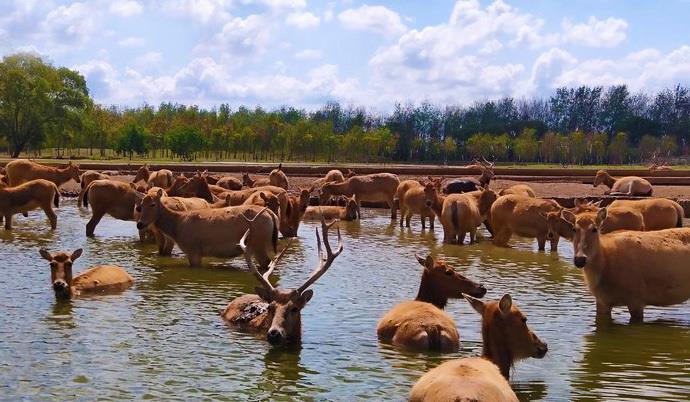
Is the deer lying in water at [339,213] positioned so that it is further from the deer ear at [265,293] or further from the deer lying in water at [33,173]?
the deer ear at [265,293]

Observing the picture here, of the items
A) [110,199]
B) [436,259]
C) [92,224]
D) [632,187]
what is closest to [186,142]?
[632,187]

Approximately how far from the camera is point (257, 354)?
30.7 ft

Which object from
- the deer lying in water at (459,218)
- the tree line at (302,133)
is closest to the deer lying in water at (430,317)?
the deer lying in water at (459,218)

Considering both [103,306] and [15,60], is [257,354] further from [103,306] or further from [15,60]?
[15,60]

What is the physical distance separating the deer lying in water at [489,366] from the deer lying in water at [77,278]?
662cm

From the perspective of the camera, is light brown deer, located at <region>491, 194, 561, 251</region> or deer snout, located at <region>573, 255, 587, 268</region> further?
light brown deer, located at <region>491, 194, 561, 251</region>

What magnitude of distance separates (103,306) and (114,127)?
3982 inches

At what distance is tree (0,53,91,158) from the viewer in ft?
270

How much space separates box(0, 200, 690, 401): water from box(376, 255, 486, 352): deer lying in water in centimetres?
16

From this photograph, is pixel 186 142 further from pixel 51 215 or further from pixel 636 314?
pixel 636 314

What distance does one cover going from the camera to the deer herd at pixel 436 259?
25.7ft

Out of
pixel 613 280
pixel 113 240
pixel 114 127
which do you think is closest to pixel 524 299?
pixel 613 280

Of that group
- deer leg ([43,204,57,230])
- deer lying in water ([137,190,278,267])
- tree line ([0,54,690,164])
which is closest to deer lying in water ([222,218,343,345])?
Answer: deer lying in water ([137,190,278,267])

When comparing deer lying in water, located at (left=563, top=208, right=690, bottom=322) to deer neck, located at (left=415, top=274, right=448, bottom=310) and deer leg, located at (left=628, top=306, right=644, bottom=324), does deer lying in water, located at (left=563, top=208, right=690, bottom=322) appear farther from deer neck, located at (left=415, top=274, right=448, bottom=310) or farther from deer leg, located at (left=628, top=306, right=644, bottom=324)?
deer neck, located at (left=415, top=274, right=448, bottom=310)
